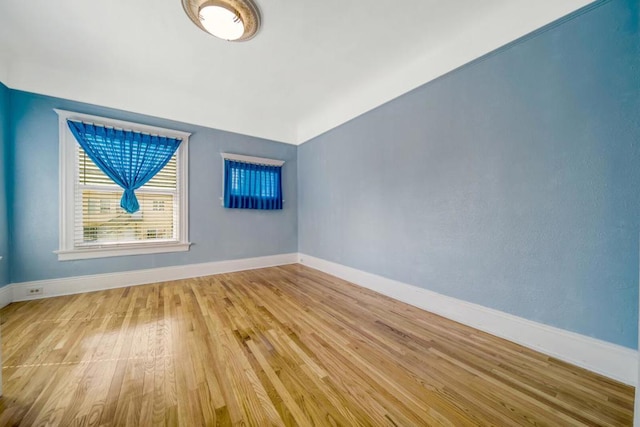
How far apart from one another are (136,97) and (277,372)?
3941 millimetres

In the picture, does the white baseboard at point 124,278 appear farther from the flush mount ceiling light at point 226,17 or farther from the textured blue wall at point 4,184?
the flush mount ceiling light at point 226,17

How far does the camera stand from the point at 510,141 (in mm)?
1807

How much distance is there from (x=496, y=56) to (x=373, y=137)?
1398 millimetres

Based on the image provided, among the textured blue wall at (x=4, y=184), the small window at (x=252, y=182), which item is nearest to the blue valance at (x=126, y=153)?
the textured blue wall at (x=4, y=184)

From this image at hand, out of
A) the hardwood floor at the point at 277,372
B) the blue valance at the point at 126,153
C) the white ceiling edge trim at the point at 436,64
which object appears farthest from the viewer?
the blue valance at the point at 126,153

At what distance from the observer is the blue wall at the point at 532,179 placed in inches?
54.4

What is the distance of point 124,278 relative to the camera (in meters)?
3.04

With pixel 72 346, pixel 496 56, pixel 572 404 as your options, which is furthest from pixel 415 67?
pixel 72 346

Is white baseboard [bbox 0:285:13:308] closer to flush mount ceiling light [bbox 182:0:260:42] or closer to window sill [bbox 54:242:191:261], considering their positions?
window sill [bbox 54:242:191:261]

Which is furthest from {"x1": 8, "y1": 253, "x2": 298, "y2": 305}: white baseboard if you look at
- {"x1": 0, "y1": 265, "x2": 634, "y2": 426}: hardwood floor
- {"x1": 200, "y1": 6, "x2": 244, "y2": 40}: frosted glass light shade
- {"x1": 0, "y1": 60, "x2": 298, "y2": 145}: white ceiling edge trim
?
{"x1": 200, "y1": 6, "x2": 244, "y2": 40}: frosted glass light shade

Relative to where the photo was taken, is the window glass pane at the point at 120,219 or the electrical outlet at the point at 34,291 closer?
the electrical outlet at the point at 34,291

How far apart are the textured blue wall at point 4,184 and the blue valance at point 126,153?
1.73ft

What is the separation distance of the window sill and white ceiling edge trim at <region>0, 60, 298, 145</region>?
6.36 feet

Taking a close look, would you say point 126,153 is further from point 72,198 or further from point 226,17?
point 226,17
